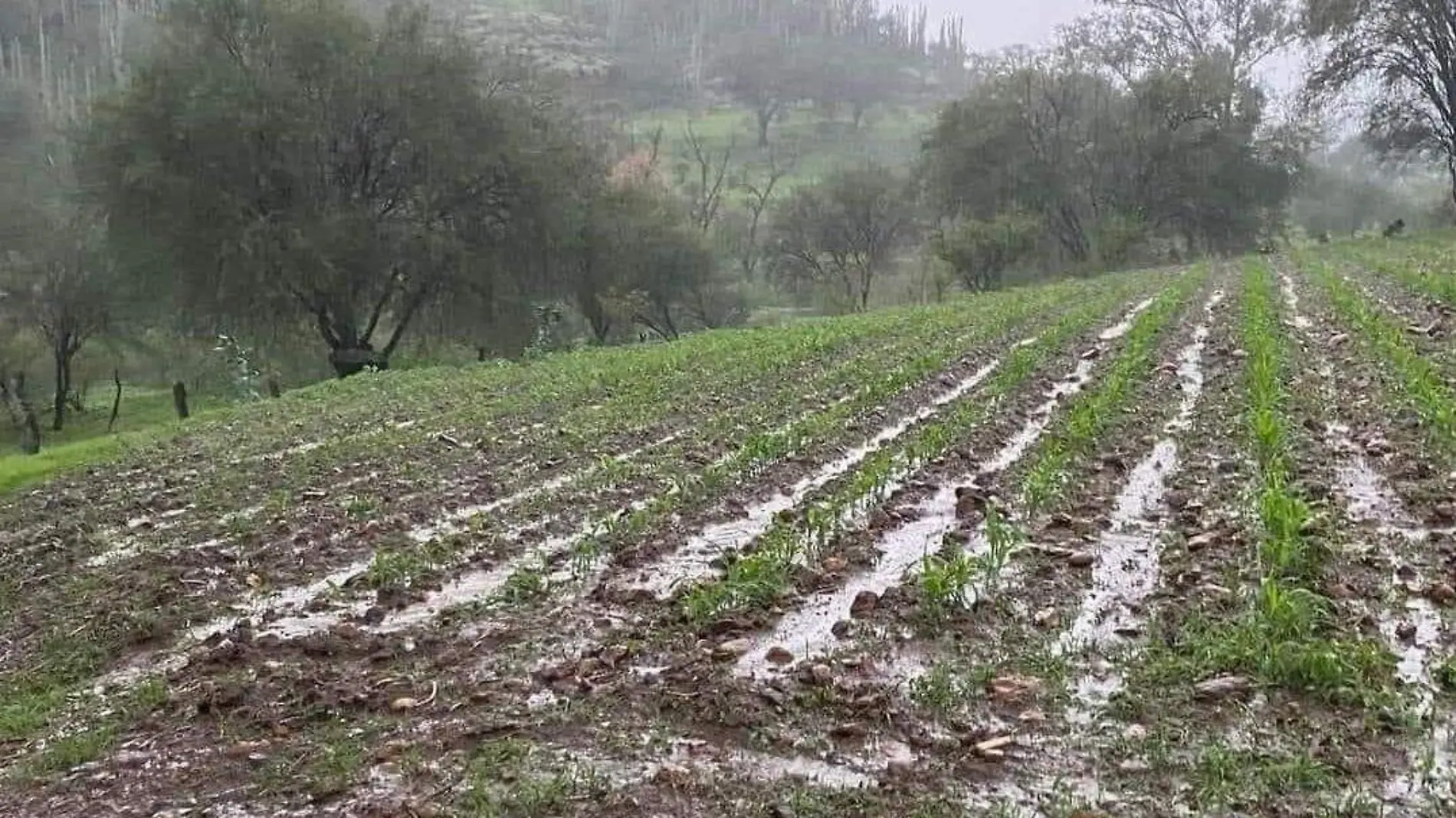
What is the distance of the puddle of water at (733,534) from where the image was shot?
684 centimetres

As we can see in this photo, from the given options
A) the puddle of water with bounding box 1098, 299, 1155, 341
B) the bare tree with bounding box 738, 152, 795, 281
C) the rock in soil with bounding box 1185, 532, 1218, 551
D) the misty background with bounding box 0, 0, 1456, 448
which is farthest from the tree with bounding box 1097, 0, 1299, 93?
the rock in soil with bounding box 1185, 532, 1218, 551

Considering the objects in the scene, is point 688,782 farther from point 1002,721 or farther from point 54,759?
point 54,759

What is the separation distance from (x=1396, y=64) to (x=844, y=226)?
2541 centimetres

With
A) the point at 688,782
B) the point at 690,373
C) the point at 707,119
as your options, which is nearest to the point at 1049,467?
the point at 688,782

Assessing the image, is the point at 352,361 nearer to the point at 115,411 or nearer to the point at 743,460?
the point at 115,411

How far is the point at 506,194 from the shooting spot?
116 feet

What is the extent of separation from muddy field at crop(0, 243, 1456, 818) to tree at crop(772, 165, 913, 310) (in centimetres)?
4767

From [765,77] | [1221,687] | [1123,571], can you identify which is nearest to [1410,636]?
[1221,687]

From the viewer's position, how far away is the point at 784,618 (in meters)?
6.03

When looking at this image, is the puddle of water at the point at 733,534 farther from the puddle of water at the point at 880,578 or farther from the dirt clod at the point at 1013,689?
the dirt clod at the point at 1013,689

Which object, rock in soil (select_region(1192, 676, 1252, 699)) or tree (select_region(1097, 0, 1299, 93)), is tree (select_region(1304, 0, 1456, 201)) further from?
rock in soil (select_region(1192, 676, 1252, 699))

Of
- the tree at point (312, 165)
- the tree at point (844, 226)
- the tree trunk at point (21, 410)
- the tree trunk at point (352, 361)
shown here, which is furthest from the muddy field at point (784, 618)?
the tree at point (844, 226)

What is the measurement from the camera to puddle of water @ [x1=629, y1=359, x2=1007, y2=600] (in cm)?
684

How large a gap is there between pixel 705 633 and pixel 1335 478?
16.1ft
